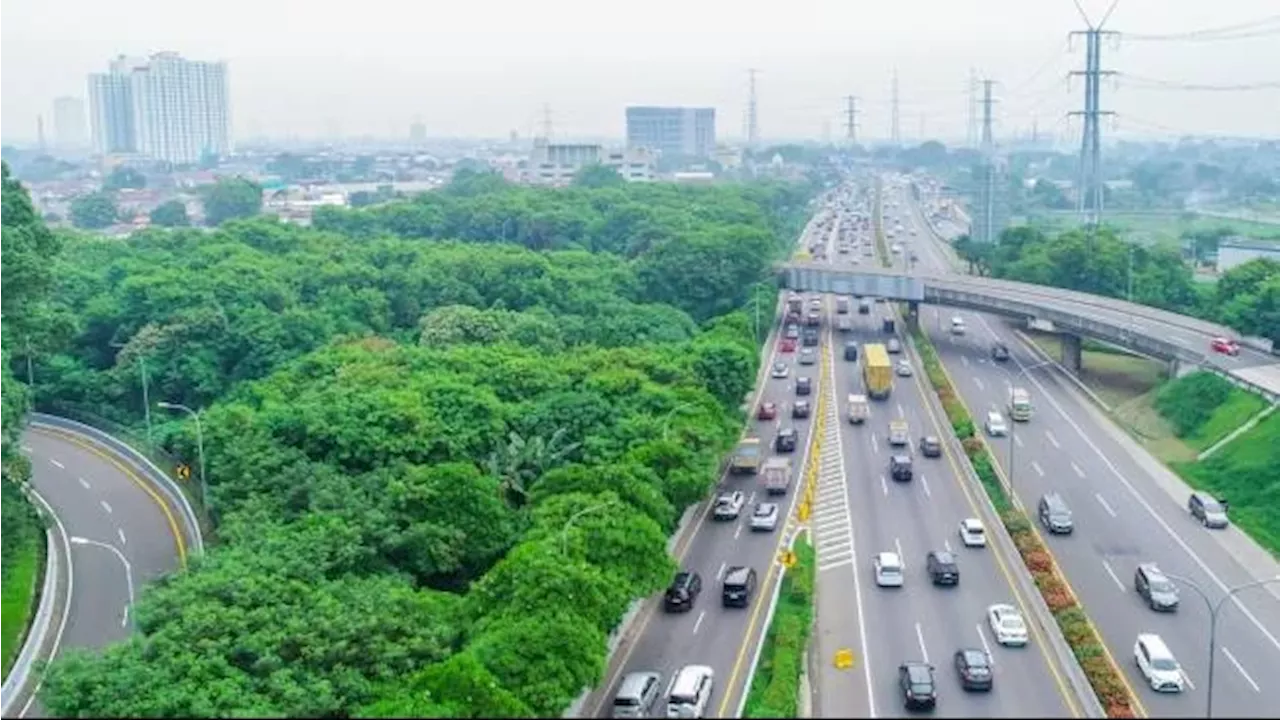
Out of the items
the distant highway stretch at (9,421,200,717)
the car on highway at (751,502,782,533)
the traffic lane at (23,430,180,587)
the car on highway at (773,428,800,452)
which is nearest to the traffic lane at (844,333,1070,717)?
the car on highway at (773,428,800,452)

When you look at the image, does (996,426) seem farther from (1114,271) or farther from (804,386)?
(1114,271)

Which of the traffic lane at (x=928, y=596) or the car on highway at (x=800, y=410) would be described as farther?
the car on highway at (x=800, y=410)

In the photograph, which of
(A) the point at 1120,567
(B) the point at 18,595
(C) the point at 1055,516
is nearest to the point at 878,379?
(C) the point at 1055,516

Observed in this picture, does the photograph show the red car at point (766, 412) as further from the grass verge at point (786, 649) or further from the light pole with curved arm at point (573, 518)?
the light pole with curved arm at point (573, 518)

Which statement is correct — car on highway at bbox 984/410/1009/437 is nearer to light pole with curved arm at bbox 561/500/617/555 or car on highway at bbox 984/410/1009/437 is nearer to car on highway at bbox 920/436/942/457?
car on highway at bbox 920/436/942/457

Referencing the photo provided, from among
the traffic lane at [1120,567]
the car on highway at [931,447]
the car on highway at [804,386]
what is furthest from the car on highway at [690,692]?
the car on highway at [804,386]

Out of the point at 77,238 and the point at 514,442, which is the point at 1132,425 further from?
the point at 77,238

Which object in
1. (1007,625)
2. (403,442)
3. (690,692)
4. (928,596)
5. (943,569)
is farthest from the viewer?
(403,442)
